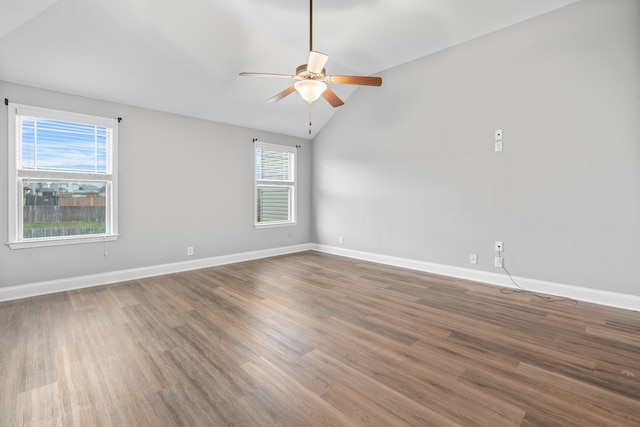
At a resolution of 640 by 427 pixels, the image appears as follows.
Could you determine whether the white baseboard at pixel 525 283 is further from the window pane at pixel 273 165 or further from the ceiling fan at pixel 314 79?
the ceiling fan at pixel 314 79

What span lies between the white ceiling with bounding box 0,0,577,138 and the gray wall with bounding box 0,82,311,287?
0.22 m

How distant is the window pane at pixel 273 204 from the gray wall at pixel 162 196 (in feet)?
0.86

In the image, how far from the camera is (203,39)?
11.3ft

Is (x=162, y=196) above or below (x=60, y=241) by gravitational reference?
above

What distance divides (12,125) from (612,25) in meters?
6.43

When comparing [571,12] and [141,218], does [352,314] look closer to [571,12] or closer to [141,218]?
[141,218]

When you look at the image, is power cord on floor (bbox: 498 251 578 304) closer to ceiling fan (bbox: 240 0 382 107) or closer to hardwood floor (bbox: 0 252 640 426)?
hardwood floor (bbox: 0 252 640 426)

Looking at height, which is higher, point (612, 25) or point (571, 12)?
point (571, 12)

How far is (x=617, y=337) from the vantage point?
2393 mm

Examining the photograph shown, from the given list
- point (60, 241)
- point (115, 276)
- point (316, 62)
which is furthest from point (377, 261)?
point (60, 241)

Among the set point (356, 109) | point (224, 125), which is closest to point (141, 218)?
point (224, 125)

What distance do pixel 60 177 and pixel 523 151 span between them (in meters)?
5.57

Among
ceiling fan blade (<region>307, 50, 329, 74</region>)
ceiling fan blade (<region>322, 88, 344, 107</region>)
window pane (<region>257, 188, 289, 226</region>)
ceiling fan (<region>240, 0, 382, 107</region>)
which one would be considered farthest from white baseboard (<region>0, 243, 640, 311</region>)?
ceiling fan blade (<region>307, 50, 329, 74</region>)

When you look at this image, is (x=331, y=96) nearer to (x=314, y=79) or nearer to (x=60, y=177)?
(x=314, y=79)
